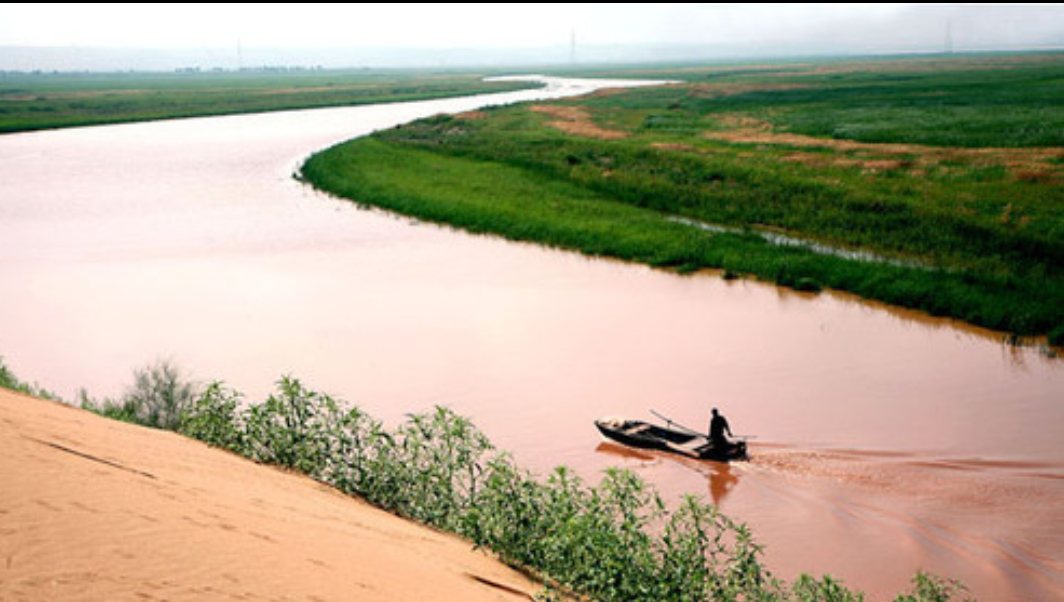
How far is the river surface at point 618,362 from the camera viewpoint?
11.9 meters

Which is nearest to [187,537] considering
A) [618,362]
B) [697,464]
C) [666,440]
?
[697,464]

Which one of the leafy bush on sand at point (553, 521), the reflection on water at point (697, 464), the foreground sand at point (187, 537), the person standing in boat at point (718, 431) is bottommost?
the reflection on water at point (697, 464)

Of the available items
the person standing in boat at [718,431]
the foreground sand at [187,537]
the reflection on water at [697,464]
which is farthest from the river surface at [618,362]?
the foreground sand at [187,537]

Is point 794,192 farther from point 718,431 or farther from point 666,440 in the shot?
point 718,431

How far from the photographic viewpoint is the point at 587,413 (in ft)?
51.0

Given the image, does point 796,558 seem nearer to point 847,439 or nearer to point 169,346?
point 847,439

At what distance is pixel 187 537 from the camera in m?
6.66

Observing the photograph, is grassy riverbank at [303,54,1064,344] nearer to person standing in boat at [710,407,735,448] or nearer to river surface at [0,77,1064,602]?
river surface at [0,77,1064,602]

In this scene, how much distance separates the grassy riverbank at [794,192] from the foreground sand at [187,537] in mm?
16355

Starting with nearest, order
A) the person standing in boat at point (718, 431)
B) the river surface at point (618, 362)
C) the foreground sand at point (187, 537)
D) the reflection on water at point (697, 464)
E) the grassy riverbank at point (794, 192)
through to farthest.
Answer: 1. the foreground sand at point (187, 537)
2. the river surface at point (618, 362)
3. the reflection on water at point (697, 464)
4. the person standing in boat at point (718, 431)
5. the grassy riverbank at point (794, 192)

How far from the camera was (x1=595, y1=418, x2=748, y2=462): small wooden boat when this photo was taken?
13.3 meters

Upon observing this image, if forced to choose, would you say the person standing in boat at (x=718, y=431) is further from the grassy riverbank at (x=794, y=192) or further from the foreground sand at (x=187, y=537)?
the grassy riverbank at (x=794, y=192)

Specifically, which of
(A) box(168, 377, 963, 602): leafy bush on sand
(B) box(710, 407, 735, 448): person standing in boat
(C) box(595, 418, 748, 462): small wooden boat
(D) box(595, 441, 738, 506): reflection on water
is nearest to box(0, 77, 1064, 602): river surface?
(D) box(595, 441, 738, 506): reflection on water

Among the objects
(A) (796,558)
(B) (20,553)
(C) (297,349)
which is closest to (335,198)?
(C) (297,349)
